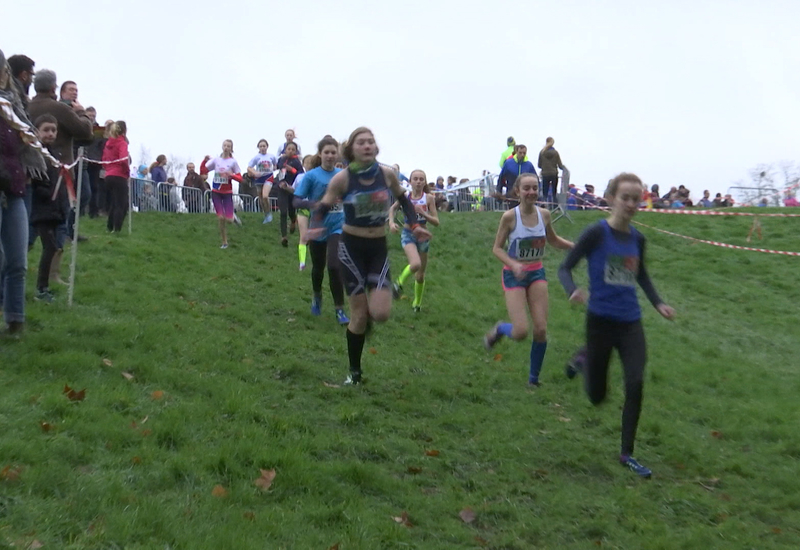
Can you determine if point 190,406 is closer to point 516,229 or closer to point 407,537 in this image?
point 407,537

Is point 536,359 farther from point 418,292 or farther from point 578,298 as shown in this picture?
point 418,292

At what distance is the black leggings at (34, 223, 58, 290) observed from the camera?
29.7 feet

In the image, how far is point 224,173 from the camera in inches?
672

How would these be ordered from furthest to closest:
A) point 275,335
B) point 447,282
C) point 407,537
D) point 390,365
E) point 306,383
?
point 447,282 → point 275,335 → point 390,365 → point 306,383 → point 407,537

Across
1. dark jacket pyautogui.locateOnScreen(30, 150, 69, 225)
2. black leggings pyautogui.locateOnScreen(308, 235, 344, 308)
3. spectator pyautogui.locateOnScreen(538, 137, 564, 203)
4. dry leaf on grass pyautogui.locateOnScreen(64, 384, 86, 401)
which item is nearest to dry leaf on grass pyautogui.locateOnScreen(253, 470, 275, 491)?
dry leaf on grass pyautogui.locateOnScreen(64, 384, 86, 401)

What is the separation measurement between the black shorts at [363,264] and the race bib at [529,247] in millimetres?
1448

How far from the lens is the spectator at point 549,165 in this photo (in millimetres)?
24156

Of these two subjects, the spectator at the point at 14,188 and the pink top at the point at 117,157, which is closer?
the spectator at the point at 14,188

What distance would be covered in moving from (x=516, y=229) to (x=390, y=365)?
6.72ft

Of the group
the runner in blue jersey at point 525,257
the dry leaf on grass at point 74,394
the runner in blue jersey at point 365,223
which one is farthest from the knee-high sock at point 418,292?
the dry leaf on grass at point 74,394

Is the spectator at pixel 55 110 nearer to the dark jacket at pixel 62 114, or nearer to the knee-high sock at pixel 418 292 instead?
the dark jacket at pixel 62 114

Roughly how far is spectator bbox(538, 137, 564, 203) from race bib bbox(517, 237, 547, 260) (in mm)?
15690

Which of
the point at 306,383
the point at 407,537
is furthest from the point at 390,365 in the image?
the point at 407,537

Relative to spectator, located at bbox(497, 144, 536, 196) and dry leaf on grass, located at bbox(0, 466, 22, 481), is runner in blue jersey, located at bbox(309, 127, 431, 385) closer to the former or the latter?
dry leaf on grass, located at bbox(0, 466, 22, 481)
